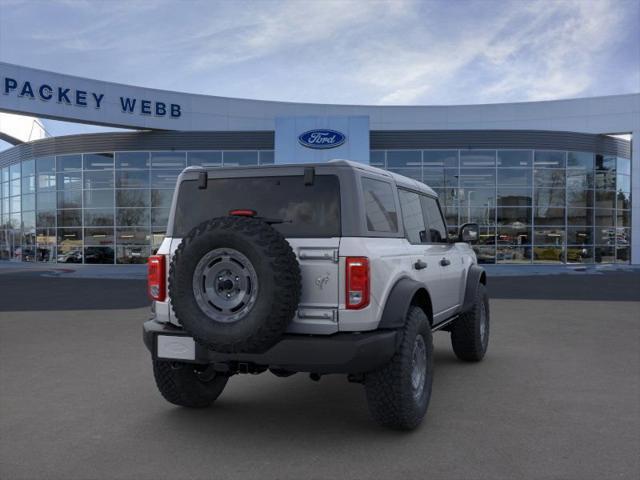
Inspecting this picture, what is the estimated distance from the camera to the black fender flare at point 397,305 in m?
4.09

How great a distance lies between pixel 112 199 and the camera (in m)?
28.7

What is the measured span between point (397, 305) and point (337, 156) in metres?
22.4

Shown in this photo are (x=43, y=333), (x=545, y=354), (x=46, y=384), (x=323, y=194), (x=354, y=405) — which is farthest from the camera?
(x=43, y=333)

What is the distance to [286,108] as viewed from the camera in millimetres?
31328

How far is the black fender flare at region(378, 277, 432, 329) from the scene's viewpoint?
13.4ft

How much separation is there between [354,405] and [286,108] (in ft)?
90.9

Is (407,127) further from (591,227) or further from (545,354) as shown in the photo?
(545,354)

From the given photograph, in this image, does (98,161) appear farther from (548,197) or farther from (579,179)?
(579,179)

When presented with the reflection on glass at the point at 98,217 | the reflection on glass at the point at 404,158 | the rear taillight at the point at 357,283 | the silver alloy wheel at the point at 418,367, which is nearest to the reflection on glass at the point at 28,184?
the reflection on glass at the point at 98,217

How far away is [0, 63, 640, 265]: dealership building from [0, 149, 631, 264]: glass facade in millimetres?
51

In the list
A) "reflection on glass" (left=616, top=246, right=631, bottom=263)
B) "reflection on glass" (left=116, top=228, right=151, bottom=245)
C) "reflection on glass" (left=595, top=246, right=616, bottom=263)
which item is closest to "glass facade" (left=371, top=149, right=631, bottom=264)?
"reflection on glass" (left=595, top=246, right=616, bottom=263)

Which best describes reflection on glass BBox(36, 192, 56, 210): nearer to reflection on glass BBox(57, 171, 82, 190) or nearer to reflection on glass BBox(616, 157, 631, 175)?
reflection on glass BBox(57, 171, 82, 190)

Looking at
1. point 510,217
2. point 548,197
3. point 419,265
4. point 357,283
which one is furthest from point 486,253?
point 357,283

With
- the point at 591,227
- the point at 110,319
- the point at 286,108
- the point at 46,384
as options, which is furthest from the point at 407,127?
the point at 46,384
